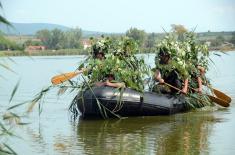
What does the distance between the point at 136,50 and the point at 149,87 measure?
90cm

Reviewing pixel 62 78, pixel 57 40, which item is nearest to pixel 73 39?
pixel 57 40

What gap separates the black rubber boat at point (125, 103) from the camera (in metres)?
10.8

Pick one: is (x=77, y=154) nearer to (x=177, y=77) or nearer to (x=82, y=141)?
(x=82, y=141)

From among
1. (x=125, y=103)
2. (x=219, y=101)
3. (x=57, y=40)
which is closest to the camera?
(x=125, y=103)

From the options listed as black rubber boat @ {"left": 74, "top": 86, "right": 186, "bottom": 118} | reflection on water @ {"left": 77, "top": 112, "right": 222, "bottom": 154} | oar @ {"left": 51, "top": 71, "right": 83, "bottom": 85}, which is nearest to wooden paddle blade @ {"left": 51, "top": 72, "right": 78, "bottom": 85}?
oar @ {"left": 51, "top": 71, "right": 83, "bottom": 85}

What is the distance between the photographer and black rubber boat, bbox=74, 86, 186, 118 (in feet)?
35.4

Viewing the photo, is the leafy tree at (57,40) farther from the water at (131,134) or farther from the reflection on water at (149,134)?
the reflection on water at (149,134)

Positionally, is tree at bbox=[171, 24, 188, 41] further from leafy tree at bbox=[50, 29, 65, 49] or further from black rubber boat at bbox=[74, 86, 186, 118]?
leafy tree at bbox=[50, 29, 65, 49]

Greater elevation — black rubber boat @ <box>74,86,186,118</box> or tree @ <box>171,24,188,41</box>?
tree @ <box>171,24,188,41</box>

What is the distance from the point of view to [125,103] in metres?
11.1

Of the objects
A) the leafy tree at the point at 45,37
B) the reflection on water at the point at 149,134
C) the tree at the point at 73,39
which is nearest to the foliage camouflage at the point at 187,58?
the reflection on water at the point at 149,134

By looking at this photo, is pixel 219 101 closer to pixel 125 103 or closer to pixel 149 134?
pixel 125 103

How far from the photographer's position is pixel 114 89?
10.9 metres

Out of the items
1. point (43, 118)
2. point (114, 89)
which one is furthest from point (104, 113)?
point (43, 118)
